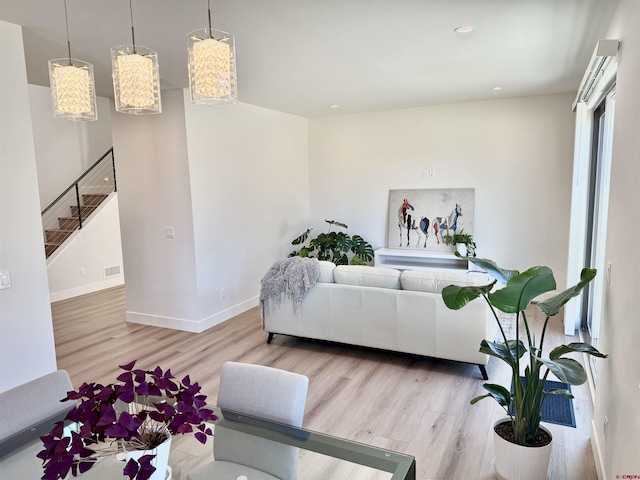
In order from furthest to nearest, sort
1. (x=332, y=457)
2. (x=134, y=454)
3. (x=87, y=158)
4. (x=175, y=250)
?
(x=87, y=158), (x=175, y=250), (x=332, y=457), (x=134, y=454)

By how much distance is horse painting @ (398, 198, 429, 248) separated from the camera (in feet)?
20.9

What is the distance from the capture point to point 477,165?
6000mm

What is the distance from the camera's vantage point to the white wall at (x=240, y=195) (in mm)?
4902

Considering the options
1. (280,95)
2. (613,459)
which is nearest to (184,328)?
(280,95)

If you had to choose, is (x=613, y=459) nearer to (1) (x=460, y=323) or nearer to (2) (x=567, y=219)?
(1) (x=460, y=323)

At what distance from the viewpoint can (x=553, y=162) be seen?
5.57 metres

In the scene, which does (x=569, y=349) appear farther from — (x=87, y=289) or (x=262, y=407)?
(x=87, y=289)

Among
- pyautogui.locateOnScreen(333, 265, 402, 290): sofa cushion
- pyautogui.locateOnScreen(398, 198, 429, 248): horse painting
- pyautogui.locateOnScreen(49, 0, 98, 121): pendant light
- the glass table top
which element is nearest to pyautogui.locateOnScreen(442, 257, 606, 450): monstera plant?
the glass table top

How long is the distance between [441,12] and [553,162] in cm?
363

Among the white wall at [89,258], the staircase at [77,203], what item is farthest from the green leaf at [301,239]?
the staircase at [77,203]

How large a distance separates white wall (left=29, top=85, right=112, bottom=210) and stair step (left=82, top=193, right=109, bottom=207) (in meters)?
0.37

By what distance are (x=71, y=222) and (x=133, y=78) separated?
6.79 metres

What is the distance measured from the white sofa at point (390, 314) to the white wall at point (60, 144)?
543cm

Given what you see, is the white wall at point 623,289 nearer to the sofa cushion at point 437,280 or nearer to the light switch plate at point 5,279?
the sofa cushion at point 437,280
